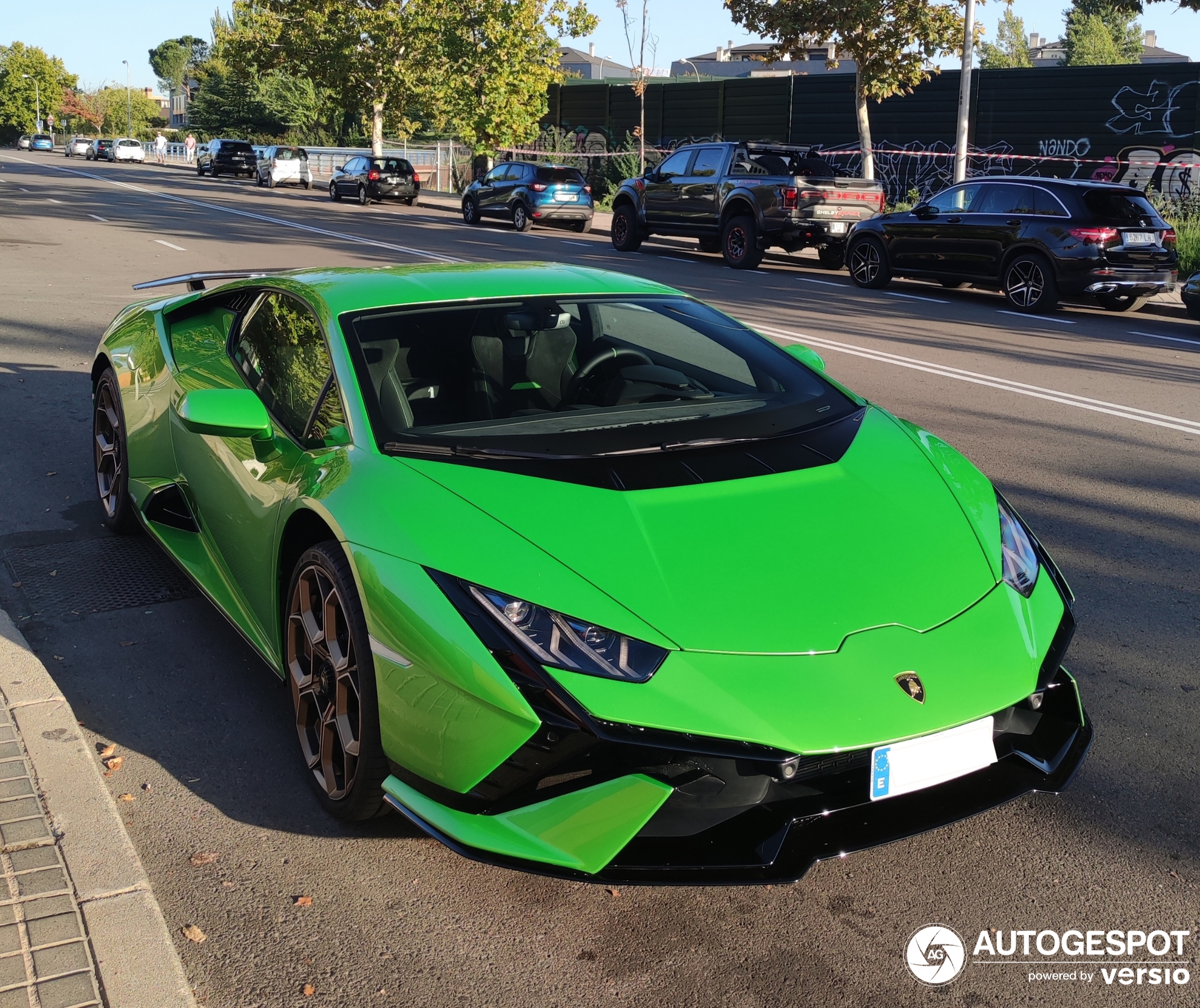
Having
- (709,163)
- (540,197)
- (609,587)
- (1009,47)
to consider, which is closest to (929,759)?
(609,587)

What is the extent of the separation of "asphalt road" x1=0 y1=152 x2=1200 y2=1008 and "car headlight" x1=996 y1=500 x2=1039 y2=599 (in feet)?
2.02

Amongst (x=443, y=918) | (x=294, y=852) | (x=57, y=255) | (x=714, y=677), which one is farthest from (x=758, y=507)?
(x=57, y=255)

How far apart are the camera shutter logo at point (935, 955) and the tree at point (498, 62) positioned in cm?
3728

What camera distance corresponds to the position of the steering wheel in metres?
3.99

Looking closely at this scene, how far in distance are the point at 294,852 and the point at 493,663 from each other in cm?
91

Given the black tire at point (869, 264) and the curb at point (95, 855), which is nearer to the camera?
the curb at point (95, 855)

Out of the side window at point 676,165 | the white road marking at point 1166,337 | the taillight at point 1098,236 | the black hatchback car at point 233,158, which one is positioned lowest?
the white road marking at point 1166,337

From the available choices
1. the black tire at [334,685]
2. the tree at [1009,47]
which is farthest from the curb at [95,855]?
the tree at [1009,47]

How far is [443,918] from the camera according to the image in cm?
280

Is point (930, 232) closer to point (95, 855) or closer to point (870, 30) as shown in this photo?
point (870, 30)

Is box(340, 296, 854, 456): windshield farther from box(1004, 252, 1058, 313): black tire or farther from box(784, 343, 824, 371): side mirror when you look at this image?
box(1004, 252, 1058, 313): black tire

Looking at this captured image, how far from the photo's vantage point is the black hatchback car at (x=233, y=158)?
54312mm

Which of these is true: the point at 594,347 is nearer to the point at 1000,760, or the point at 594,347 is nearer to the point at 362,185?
the point at 1000,760

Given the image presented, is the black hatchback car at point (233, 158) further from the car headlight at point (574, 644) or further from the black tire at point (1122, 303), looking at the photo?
the car headlight at point (574, 644)
